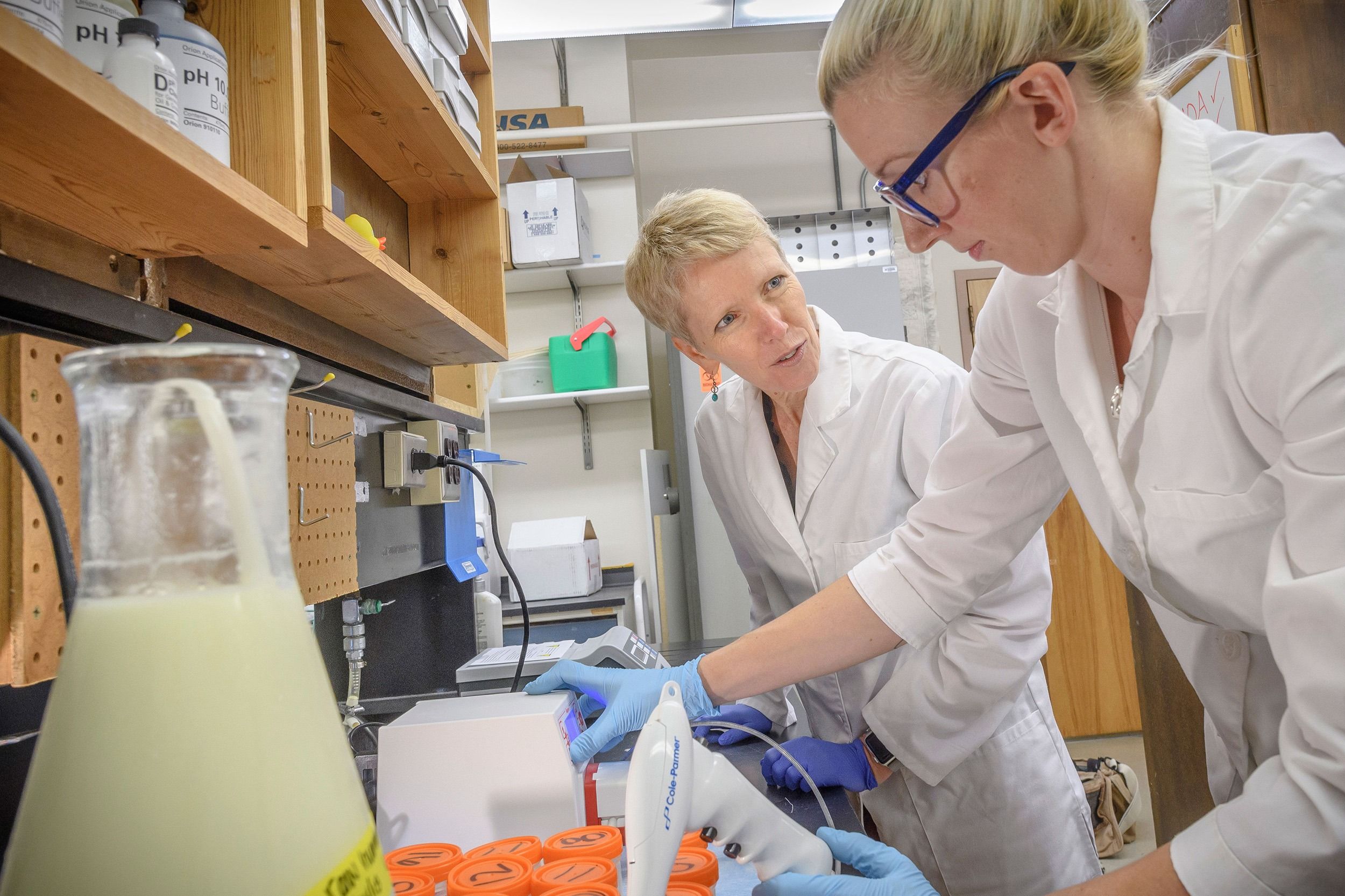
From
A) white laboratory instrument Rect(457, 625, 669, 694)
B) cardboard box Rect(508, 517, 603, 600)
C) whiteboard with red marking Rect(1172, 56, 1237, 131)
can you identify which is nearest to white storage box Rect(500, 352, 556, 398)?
cardboard box Rect(508, 517, 603, 600)

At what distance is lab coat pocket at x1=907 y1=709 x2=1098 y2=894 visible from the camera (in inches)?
49.9

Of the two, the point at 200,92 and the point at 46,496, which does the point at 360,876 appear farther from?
the point at 200,92

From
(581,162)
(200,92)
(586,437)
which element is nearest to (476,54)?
(200,92)

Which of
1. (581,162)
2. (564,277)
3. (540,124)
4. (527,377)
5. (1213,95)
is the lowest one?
(527,377)

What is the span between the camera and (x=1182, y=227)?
75cm

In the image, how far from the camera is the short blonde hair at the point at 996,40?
75cm

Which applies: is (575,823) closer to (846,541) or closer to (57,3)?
(846,541)

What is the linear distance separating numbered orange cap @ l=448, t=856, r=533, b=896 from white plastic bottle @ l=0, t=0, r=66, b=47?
2.21ft

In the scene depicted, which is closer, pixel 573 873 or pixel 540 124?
pixel 573 873

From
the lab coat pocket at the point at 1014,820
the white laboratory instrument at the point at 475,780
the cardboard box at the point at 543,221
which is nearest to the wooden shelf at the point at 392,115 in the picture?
the white laboratory instrument at the point at 475,780

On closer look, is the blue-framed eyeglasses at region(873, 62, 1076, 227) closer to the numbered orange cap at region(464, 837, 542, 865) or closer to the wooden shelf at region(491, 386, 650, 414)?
the numbered orange cap at region(464, 837, 542, 865)

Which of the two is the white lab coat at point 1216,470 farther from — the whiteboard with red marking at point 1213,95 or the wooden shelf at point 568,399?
the wooden shelf at point 568,399

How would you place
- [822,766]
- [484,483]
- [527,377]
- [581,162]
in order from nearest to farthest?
[822,766]
[484,483]
[527,377]
[581,162]

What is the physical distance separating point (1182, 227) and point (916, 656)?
2.54 ft
